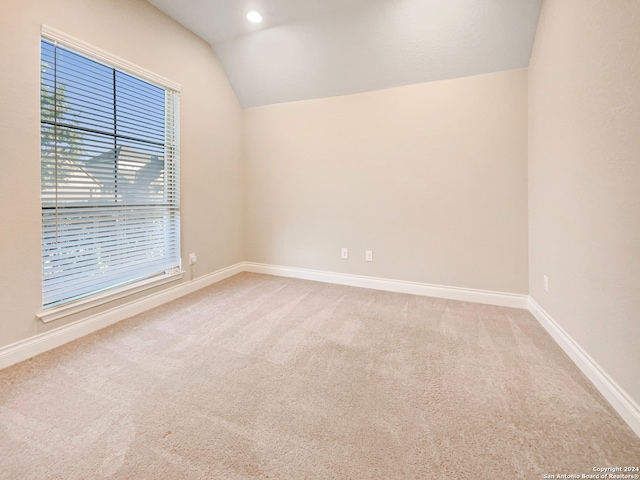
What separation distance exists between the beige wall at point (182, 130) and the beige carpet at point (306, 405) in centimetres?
70

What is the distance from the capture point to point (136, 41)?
239cm

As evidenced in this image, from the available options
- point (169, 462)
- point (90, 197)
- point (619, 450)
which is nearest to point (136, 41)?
point (90, 197)

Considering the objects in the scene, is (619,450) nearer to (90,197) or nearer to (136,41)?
(90,197)

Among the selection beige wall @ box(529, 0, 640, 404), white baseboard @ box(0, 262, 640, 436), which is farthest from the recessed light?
white baseboard @ box(0, 262, 640, 436)

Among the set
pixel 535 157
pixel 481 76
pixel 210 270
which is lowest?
pixel 210 270

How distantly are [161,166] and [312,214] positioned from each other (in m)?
1.72

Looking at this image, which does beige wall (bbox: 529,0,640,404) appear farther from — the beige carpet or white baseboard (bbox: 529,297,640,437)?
the beige carpet

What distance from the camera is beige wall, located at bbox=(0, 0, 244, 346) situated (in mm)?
1702

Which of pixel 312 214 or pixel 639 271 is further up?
pixel 312 214

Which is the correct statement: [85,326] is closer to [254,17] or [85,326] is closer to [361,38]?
[254,17]

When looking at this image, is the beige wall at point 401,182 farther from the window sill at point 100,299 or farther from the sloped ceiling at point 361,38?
the window sill at point 100,299

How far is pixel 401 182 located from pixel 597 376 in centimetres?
216

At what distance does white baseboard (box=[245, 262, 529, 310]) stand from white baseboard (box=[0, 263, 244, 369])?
0.99 meters

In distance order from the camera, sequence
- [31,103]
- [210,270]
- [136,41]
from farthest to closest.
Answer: [210,270]
[136,41]
[31,103]
